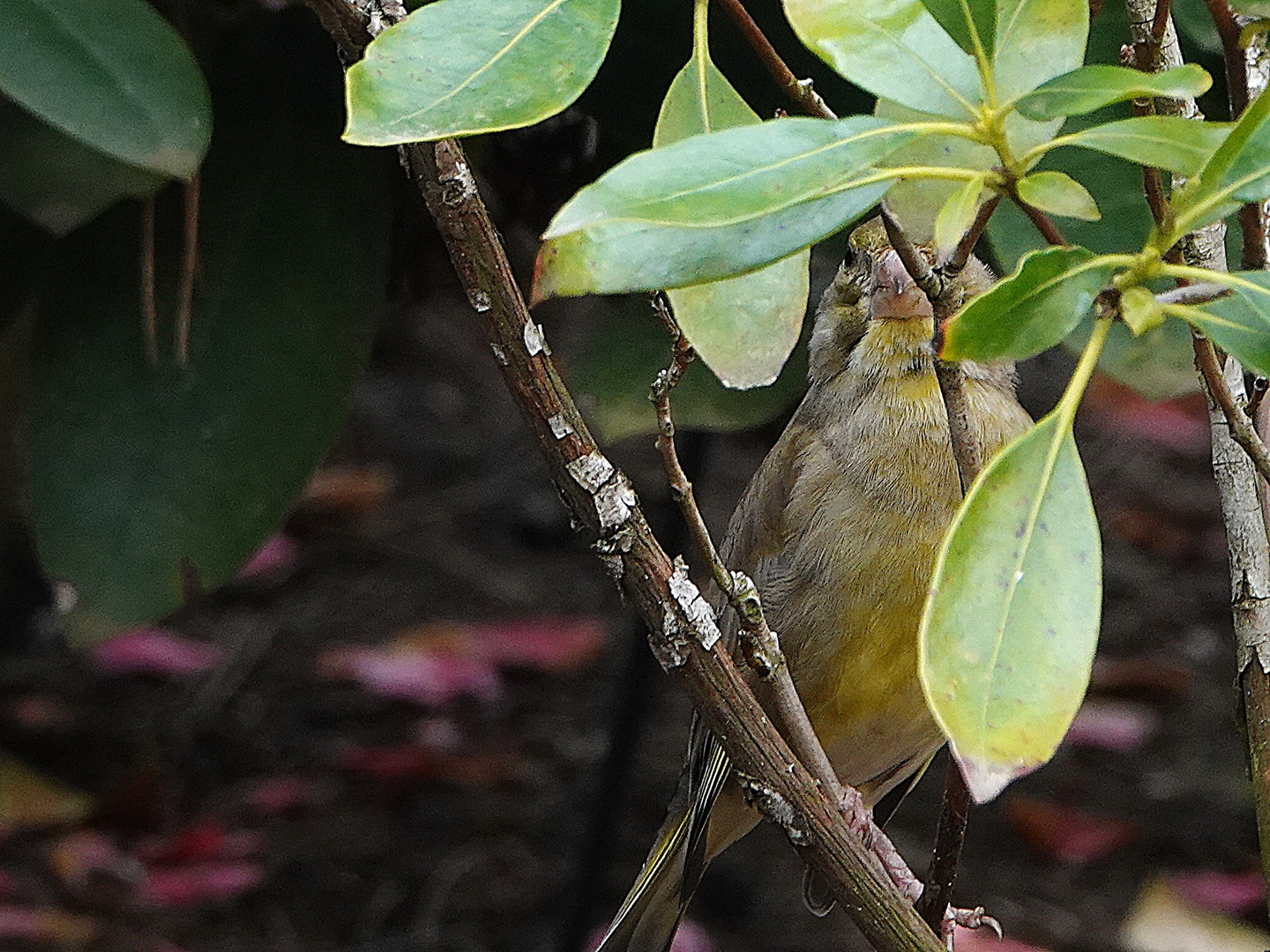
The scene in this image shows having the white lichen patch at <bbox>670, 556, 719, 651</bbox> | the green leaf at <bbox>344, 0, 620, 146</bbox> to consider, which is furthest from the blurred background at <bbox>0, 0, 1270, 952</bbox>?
the green leaf at <bbox>344, 0, 620, 146</bbox>

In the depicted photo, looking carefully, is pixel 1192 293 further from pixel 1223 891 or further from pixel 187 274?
pixel 1223 891

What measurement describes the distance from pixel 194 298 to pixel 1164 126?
1.68 metres

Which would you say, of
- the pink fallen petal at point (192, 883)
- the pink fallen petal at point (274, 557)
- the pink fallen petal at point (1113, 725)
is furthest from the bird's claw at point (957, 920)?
the pink fallen petal at point (274, 557)

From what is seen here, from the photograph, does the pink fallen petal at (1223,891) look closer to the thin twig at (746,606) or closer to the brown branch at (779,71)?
the thin twig at (746,606)

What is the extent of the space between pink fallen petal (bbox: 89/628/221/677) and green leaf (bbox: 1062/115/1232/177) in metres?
3.25

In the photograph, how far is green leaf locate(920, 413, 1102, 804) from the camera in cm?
85

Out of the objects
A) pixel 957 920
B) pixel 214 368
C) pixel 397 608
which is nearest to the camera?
pixel 957 920

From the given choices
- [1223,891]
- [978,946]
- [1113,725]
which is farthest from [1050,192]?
[1113,725]

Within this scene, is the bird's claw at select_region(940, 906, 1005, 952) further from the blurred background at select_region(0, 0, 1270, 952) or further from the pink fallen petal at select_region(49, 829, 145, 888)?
the pink fallen petal at select_region(49, 829, 145, 888)

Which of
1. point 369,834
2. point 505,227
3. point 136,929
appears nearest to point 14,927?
point 136,929

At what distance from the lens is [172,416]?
7.49 feet

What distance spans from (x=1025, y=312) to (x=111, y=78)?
3.65ft

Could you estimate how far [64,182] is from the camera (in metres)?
2.02

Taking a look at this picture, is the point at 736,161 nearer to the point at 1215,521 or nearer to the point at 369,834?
the point at 369,834
